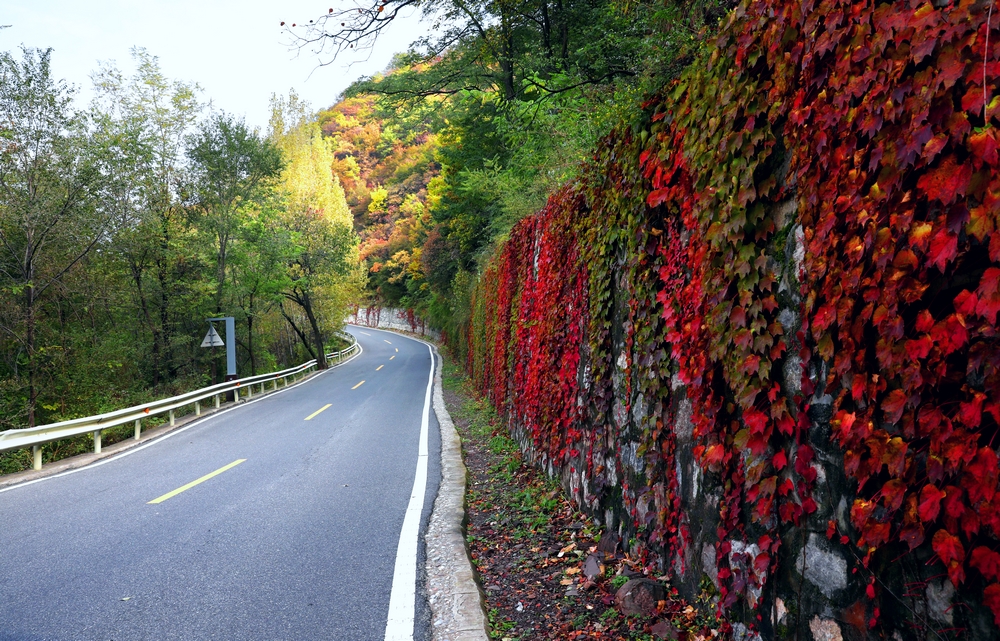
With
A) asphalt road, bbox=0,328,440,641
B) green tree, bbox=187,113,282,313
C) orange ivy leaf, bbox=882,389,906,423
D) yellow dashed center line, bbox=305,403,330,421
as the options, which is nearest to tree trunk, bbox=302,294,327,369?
green tree, bbox=187,113,282,313

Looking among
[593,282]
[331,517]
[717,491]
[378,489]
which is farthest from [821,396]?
[378,489]

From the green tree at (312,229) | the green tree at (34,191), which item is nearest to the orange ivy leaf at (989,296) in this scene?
the green tree at (34,191)

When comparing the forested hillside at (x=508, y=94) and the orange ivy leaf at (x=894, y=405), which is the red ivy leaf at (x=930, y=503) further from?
the forested hillside at (x=508, y=94)

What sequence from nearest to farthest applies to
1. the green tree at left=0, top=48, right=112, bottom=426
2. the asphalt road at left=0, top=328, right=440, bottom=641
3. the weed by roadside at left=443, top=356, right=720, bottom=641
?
the weed by roadside at left=443, top=356, right=720, bottom=641
the asphalt road at left=0, top=328, right=440, bottom=641
the green tree at left=0, top=48, right=112, bottom=426

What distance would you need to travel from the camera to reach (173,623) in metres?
3.63

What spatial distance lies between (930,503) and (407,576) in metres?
3.65

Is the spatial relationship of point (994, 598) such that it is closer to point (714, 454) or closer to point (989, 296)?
point (989, 296)

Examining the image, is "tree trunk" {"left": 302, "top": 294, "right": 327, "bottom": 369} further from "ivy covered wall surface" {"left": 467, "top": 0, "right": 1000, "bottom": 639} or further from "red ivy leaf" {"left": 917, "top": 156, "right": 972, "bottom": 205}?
"red ivy leaf" {"left": 917, "top": 156, "right": 972, "bottom": 205}

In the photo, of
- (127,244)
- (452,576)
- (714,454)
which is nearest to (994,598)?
(714,454)

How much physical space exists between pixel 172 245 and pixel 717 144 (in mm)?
19739

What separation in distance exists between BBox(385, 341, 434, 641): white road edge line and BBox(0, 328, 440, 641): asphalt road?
0.06 meters

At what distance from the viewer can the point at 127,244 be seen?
16.2 m

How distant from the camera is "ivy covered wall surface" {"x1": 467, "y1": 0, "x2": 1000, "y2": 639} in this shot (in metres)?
1.47

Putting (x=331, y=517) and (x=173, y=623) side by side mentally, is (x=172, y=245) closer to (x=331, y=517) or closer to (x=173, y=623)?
(x=331, y=517)
